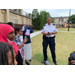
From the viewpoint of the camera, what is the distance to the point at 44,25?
2.13 metres

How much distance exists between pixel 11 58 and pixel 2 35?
0.48 m

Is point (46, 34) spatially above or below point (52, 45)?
above
